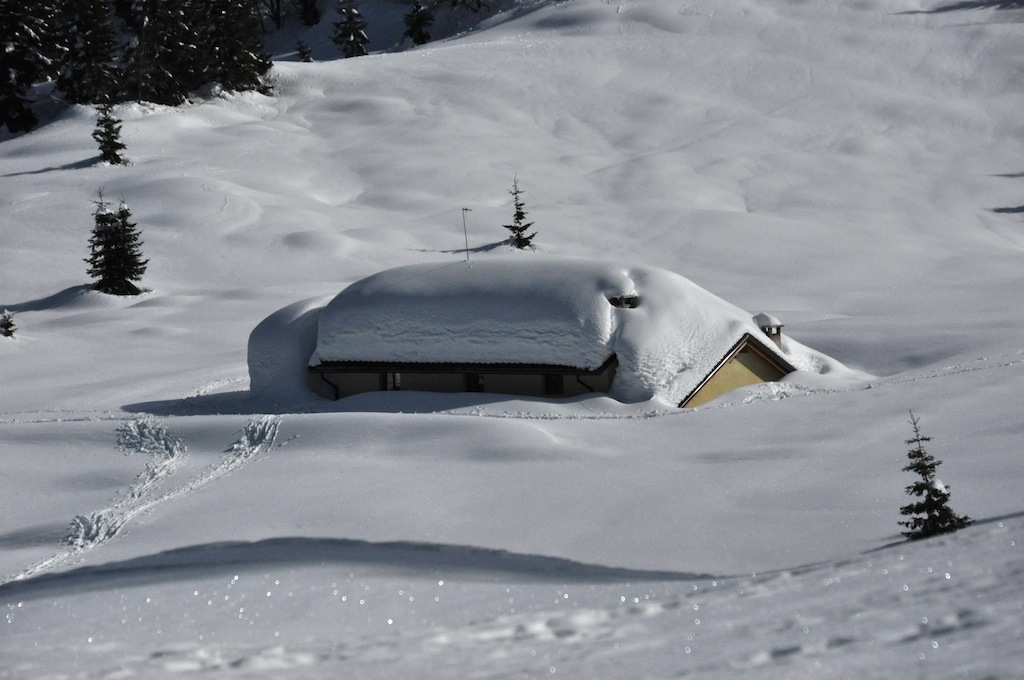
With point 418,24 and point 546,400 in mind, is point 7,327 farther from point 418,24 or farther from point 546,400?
point 418,24

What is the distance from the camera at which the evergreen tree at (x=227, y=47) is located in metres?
71.4

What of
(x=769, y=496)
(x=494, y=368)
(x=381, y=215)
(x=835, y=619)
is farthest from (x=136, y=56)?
(x=835, y=619)

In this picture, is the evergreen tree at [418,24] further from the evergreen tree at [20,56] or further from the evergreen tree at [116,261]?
the evergreen tree at [116,261]

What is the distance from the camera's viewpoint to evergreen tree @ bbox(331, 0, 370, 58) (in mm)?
95438

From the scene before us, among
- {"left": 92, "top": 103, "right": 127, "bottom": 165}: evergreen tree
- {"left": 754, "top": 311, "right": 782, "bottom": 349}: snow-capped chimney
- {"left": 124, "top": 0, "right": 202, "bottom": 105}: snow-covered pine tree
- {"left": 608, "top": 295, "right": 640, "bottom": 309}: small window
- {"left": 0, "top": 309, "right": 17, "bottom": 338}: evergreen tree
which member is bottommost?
{"left": 754, "top": 311, "right": 782, "bottom": 349}: snow-capped chimney

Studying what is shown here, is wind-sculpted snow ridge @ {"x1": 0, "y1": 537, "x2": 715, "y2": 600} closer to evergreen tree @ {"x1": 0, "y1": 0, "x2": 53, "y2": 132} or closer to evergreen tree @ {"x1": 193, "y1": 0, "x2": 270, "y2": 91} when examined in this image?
evergreen tree @ {"x1": 0, "y1": 0, "x2": 53, "y2": 132}

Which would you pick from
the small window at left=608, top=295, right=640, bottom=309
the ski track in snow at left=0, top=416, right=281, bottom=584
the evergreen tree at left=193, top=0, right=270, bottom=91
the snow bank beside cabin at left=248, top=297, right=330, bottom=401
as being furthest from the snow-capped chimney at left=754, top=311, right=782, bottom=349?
the evergreen tree at left=193, top=0, right=270, bottom=91

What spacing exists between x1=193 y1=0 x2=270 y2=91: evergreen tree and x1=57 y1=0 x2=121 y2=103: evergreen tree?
5562 millimetres

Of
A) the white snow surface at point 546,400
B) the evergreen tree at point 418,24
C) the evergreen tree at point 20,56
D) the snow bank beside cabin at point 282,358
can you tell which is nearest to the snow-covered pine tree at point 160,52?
the white snow surface at point 546,400

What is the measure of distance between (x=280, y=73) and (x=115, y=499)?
6074cm

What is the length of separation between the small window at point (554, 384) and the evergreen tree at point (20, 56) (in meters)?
51.4

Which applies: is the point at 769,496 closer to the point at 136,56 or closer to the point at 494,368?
the point at 494,368

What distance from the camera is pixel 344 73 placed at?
7800 cm

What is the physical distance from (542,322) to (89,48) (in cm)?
5053
